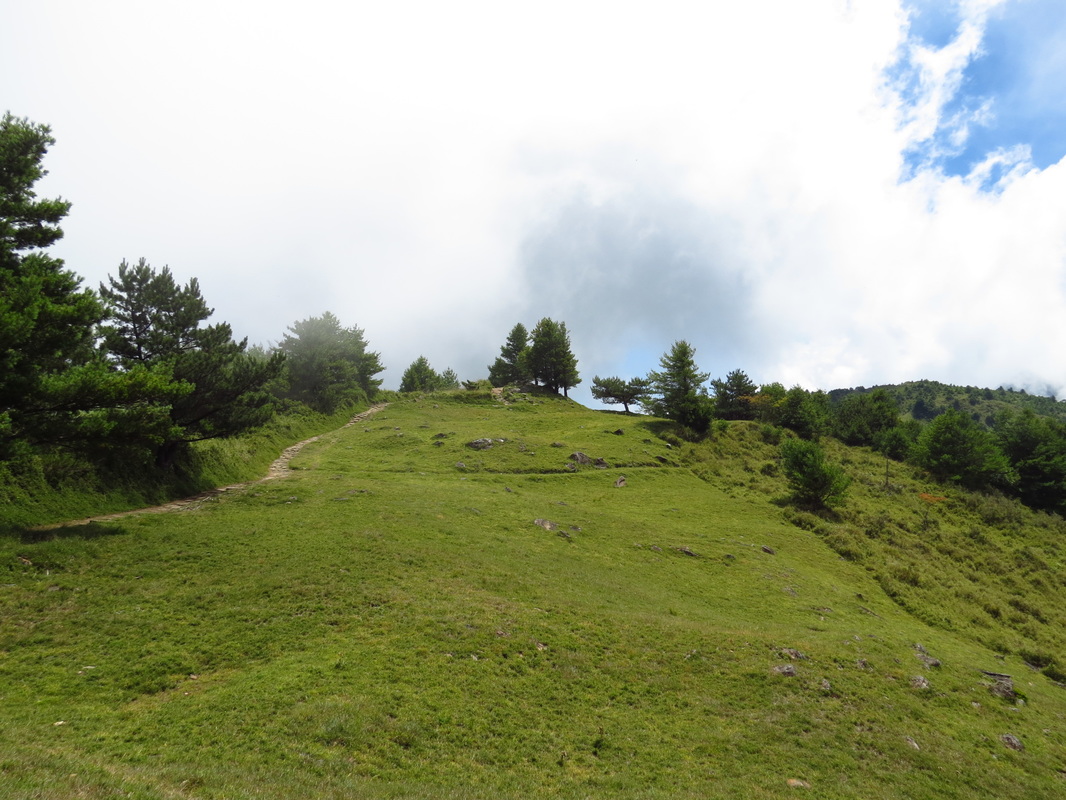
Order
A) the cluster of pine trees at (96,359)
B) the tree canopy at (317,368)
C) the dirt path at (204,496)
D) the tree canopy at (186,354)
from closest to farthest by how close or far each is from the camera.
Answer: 1. the cluster of pine trees at (96,359)
2. the dirt path at (204,496)
3. the tree canopy at (186,354)
4. the tree canopy at (317,368)

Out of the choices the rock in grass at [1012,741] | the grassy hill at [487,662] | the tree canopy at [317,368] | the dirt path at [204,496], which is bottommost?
Answer: the rock in grass at [1012,741]

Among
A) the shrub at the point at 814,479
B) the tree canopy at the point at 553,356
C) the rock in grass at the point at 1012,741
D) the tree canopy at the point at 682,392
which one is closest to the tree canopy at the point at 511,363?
the tree canopy at the point at 553,356

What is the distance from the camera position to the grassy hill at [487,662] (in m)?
11.0

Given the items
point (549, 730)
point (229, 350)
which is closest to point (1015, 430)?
point (549, 730)

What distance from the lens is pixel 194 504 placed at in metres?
28.7

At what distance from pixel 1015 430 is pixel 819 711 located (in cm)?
9882

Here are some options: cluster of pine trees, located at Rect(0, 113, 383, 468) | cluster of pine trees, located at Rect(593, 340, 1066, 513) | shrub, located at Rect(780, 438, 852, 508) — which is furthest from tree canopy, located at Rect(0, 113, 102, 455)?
cluster of pine trees, located at Rect(593, 340, 1066, 513)

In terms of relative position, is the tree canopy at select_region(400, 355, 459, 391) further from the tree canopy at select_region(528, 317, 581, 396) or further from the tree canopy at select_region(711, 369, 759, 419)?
the tree canopy at select_region(711, 369, 759, 419)

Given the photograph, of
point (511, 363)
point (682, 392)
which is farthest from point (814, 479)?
point (511, 363)

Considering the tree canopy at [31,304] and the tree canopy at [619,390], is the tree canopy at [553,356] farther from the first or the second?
the tree canopy at [31,304]

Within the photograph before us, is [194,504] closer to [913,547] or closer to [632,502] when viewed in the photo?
[632,502]

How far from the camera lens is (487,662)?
16.1 m

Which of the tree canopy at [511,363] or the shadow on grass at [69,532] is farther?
the tree canopy at [511,363]

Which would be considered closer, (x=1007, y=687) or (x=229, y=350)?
(x=1007, y=687)
